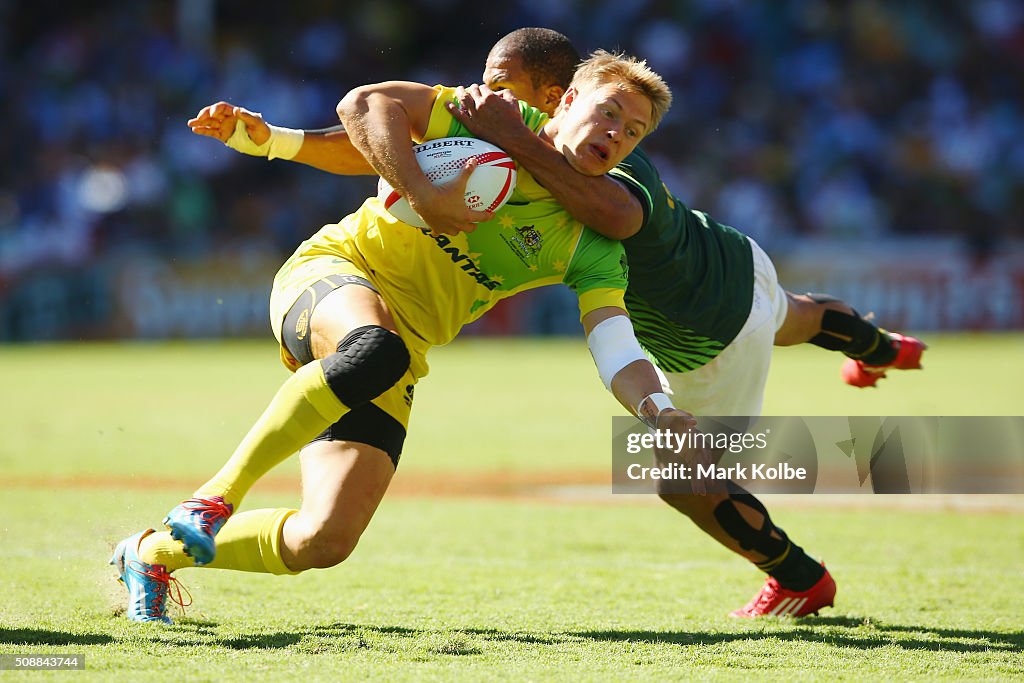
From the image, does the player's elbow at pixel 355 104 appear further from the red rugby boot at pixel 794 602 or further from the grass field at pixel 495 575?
the red rugby boot at pixel 794 602

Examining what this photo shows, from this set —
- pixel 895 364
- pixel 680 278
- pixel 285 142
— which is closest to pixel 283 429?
pixel 285 142

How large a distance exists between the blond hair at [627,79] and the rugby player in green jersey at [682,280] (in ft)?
1.00

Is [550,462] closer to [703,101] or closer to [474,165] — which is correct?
[474,165]

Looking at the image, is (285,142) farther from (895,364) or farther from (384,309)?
(895,364)

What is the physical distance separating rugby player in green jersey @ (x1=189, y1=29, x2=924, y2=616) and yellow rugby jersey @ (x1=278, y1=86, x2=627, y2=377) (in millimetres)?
112

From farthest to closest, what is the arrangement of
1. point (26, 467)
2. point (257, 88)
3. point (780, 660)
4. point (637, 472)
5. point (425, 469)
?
1. point (257, 88)
2. point (425, 469)
3. point (26, 467)
4. point (637, 472)
5. point (780, 660)

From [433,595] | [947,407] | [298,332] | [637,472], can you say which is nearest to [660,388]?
[298,332]

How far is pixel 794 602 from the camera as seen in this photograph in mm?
5410

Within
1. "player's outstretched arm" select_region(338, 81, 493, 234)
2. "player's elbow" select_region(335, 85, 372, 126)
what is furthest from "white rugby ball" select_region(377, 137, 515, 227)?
"player's elbow" select_region(335, 85, 372, 126)

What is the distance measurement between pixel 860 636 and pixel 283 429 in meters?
2.46

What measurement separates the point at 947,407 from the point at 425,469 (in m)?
5.68

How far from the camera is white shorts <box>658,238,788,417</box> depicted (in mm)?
5645

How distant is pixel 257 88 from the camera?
21547 mm

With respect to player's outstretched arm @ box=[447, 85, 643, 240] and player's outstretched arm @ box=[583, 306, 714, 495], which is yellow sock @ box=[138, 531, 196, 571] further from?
player's outstretched arm @ box=[447, 85, 643, 240]
